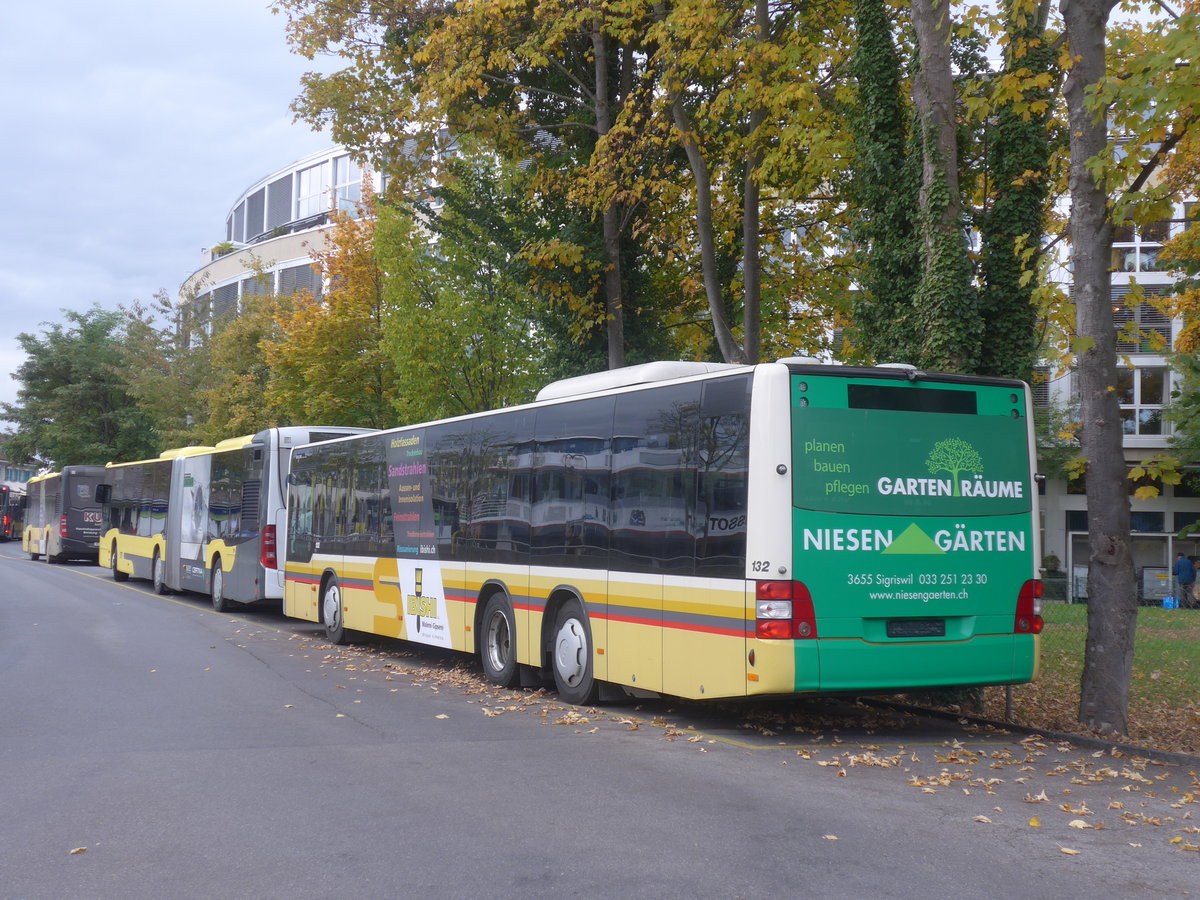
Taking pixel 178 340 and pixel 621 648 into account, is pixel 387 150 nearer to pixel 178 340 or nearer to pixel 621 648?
pixel 621 648

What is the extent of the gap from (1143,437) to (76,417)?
186 feet

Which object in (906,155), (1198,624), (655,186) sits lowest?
(1198,624)

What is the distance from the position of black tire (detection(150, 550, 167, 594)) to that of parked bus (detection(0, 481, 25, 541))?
46209mm

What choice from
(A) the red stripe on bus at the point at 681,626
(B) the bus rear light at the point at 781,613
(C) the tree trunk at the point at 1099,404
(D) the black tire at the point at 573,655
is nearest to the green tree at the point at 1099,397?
(C) the tree trunk at the point at 1099,404

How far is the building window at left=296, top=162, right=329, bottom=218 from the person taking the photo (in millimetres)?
67938

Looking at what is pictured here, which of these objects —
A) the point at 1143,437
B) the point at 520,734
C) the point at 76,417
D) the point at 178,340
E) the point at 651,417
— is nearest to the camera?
the point at 520,734

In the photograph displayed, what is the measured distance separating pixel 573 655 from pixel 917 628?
136 inches

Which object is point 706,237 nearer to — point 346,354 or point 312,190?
point 346,354

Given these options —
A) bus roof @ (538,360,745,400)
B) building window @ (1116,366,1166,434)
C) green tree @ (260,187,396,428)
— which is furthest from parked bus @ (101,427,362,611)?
building window @ (1116,366,1166,434)

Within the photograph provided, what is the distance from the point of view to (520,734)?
32.0 feet

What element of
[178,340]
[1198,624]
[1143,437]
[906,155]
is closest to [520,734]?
[906,155]

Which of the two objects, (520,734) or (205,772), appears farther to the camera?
(520,734)

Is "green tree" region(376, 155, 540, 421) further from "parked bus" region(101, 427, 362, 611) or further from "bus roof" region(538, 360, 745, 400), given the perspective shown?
"bus roof" region(538, 360, 745, 400)

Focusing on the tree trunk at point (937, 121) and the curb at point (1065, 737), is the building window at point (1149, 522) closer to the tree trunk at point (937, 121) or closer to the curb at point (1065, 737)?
the tree trunk at point (937, 121)
